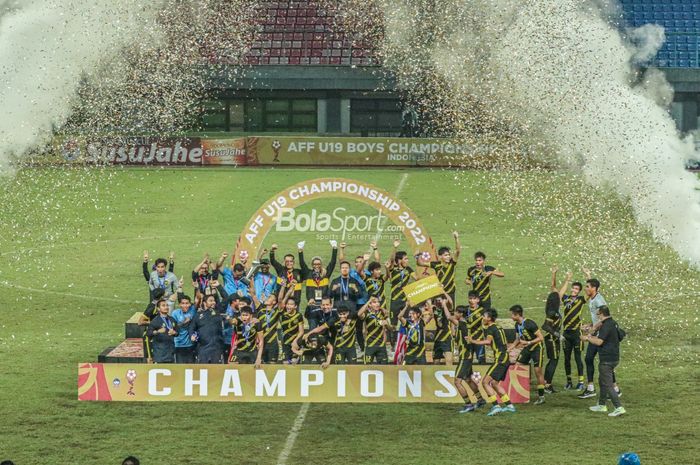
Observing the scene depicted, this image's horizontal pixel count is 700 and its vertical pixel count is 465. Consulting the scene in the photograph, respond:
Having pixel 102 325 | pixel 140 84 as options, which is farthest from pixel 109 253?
pixel 140 84

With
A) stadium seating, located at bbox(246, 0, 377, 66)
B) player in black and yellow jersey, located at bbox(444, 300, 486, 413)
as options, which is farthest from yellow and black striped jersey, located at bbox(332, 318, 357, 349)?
stadium seating, located at bbox(246, 0, 377, 66)

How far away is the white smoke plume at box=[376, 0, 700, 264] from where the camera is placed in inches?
1391

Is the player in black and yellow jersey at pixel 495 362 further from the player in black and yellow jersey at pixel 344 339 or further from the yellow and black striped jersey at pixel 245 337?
the yellow and black striped jersey at pixel 245 337

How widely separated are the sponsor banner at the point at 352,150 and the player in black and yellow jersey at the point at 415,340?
33.0 meters

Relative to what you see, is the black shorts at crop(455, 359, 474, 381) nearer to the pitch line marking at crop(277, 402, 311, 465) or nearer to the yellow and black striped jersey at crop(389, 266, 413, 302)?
the pitch line marking at crop(277, 402, 311, 465)

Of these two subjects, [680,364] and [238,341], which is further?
[680,364]

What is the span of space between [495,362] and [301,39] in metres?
48.2

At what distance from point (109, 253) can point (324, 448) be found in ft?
63.6

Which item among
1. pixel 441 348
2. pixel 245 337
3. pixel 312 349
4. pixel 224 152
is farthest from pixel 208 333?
pixel 224 152

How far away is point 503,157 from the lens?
1973 inches

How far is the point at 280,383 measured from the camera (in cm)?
1952

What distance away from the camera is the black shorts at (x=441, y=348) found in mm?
20844

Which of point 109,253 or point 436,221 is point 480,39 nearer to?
point 436,221

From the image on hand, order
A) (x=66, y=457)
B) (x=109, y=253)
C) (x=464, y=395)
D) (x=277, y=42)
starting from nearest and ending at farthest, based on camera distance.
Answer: (x=66, y=457), (x=464, y=395), (x=109, y=253), (x=277, y=42)
